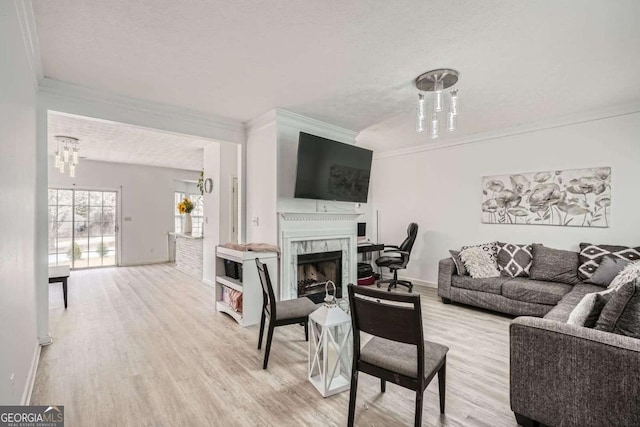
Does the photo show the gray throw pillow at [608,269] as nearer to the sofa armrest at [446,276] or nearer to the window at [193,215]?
the sofa armrest at [446,276]

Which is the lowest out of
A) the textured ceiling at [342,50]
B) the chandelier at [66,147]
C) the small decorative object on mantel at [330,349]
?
the small decorative object on mantel at [330,349]

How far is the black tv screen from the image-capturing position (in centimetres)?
373

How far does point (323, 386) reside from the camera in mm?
2057

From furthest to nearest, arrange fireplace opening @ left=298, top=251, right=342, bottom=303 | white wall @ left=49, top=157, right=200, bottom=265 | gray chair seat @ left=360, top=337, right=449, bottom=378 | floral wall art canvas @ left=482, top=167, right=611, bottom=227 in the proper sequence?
white wall @ left=49, top=157, right=200, bottom=265, fireplace opening @ left=298, top=251, right=342, bottom=303, floral wall art canvas @ left=482, top=167, right=611, bottom=227, gray chair seat @ left=360, top=337, right=449, bottom=378

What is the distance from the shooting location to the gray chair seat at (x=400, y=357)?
5.32 ft

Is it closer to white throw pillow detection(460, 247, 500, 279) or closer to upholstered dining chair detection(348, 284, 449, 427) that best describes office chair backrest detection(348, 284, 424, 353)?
upholstered dining chair detection(348, 284, 449, 427)

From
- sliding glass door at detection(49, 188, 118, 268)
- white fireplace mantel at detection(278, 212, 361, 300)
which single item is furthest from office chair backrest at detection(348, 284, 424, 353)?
sliding glass door at detection(49, 188, 118, 268)

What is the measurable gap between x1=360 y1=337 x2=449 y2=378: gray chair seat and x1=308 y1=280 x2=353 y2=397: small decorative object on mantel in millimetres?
274

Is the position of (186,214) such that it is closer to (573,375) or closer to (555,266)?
(555,266)

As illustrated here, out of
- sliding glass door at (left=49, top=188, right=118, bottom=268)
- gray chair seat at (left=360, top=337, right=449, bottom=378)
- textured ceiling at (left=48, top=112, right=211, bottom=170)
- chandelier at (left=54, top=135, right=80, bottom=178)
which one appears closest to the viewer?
gray chair seat at (left=360, top=337, right=449, bottom=378)

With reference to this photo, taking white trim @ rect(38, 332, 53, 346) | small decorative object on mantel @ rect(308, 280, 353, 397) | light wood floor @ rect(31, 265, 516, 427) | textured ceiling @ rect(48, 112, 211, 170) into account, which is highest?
textured ceiling @ rect(48, 112, 211, 170)

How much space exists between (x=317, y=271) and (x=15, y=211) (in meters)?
3.30

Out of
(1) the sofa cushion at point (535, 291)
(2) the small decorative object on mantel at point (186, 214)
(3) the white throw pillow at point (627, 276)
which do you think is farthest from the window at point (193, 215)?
(3) the white throw pillow at point (627, 276)

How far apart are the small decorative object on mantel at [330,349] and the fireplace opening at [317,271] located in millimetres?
1592
